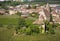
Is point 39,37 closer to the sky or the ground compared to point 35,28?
closer to the ground

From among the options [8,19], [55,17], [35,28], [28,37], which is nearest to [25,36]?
[28,37]

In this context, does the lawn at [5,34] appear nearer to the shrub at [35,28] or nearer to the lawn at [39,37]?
the lawn at [39,37]

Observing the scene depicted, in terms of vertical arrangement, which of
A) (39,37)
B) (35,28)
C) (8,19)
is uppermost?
(8,19)

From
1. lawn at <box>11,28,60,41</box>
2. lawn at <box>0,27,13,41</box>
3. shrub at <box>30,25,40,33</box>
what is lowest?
lawn at <box>11,28,60,41</box>

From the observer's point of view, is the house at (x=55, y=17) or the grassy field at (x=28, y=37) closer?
the grassy field at (x=28, y=37)

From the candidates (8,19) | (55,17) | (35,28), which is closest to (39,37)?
(35,28)

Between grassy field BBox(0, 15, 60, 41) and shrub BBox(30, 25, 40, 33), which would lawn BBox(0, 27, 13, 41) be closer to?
grassy field BBox(0, 15, 60, 41)

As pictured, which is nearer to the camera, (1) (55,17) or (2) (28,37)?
(2) (28,37)

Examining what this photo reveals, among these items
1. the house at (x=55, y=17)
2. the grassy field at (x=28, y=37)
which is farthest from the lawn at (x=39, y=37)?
the house at (x=55, y=17)

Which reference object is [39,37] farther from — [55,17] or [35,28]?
[55,17]

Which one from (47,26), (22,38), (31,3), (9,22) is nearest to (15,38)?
(22,38)

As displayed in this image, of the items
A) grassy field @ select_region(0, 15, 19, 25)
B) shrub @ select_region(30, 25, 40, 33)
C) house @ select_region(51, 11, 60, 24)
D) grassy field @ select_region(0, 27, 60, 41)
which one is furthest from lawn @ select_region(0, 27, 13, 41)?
house @ select_region(51, 11, 60, 24)

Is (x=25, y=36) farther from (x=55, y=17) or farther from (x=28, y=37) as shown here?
(x=55, y=17)
